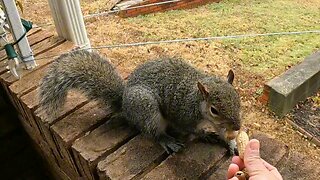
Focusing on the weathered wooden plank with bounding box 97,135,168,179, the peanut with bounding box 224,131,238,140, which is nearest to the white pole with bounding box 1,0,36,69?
the weathered wooden plank with bounding box 97,135,168,179

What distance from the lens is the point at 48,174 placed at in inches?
74.8

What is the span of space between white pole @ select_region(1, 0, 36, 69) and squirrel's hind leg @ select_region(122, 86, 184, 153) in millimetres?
500

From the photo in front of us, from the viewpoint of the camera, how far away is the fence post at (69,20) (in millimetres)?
1581

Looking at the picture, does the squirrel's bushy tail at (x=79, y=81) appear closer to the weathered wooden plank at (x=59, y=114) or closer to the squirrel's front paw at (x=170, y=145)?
the weathered wooden plank at (x=59, y=114)

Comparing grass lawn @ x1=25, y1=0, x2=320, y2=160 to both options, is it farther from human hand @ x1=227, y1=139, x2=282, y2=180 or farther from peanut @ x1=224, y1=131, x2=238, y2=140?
human hand @ x1=227, y1=139, x2=282, y2=180

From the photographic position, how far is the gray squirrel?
1.22m

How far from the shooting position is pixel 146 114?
1243mm

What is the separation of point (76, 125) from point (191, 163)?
430mm

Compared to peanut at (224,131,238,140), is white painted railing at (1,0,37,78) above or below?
above

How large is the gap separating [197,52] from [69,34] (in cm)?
135

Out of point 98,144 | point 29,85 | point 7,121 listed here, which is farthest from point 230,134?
point 7,121

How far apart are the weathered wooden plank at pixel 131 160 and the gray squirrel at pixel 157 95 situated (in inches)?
1.4

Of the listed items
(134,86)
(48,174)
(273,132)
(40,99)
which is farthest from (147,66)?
(273,132)

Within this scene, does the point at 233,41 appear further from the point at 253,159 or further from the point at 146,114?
the point at 253,159
